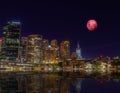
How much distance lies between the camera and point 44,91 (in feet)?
146

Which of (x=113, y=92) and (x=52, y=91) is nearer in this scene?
(x=52, y=91)

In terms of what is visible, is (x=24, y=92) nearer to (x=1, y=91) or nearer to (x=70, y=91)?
(x=1, y=91)

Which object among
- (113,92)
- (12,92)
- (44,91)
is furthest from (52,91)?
(113,92)

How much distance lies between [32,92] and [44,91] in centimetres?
195

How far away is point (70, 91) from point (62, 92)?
7.88ft

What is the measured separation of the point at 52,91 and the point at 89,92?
17.6 ft

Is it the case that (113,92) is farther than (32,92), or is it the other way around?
(113,92)

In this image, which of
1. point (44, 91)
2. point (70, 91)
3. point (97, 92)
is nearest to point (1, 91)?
point (44, 91)

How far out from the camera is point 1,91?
144 ft

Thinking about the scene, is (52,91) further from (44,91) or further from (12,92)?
(12,92)

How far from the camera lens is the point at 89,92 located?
46.6 meters

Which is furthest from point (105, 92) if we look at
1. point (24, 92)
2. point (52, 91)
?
point (24, 92)

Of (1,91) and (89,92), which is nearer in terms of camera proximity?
(1,91)

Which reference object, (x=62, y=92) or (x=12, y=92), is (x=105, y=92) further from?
(x=12, y=92)
